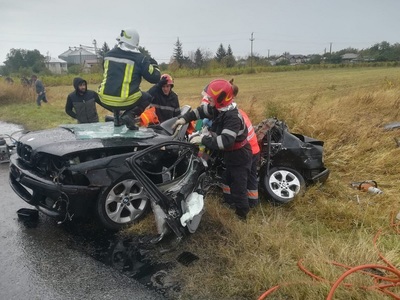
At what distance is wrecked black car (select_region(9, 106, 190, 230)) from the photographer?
3928mm

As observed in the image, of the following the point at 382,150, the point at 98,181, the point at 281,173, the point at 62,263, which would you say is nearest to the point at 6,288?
the point at 62,263

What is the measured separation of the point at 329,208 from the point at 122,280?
8.87 ft

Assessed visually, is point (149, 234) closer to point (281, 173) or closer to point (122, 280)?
point (122, 280)

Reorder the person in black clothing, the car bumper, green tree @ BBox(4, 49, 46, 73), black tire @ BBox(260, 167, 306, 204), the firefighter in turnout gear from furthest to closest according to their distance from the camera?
1. green tree @ BBox(4, 49, 46, 73)
2. the person in black clothing
3. the firefighter in turnout gear
4. black tire @ BBox(260, 167, 306, 204)
5. the car bumper

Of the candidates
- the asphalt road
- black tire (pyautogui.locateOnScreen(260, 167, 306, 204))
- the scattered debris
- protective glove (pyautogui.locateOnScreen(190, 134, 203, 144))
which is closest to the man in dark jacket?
the asphalt road

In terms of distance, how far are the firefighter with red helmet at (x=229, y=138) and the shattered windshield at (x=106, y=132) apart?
1.43 feet

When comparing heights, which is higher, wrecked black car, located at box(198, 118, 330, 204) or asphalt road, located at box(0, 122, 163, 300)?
wrecked black car, located at box(198, 118, 330, 204)

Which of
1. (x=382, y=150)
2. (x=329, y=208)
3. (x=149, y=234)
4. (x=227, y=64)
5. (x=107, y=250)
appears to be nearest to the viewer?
(x=107, y=250)

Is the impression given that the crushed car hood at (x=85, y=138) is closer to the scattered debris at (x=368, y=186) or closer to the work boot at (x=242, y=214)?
the work boot at (x=242, y=214)

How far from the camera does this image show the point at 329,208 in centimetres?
477

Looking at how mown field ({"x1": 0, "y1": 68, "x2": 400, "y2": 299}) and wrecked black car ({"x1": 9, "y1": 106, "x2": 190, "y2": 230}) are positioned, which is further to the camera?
wrecked black car ({"x1": 9, "y1": 106, "x2": 190, "y2": 230})

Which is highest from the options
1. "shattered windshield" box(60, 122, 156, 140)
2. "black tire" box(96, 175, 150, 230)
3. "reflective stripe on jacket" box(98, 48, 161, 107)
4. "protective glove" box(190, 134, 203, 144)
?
"reflective stripe on jacket" box(98, 48, 161, 107)

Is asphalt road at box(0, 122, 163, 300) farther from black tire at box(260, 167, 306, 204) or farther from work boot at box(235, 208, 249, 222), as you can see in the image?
black tire at box(260, 167, 306, 204)

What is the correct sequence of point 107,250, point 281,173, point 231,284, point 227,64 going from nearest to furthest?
point 231,284 → point 107,250 → point 281,173 → point 227,64
